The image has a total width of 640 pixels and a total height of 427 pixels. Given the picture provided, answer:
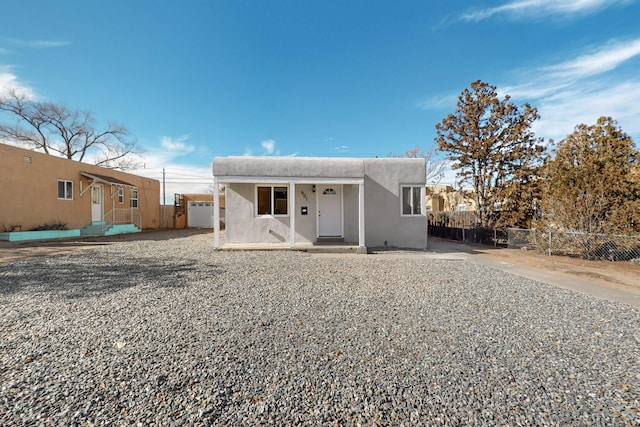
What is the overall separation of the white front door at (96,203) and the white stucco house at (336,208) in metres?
10.6

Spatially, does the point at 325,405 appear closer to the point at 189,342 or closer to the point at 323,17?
the point at 189,342

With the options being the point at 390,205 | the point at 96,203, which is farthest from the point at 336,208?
the point at 96,203

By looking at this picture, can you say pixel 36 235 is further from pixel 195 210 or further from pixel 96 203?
pixel 195 210

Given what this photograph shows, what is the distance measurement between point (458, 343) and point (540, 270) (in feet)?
20.3

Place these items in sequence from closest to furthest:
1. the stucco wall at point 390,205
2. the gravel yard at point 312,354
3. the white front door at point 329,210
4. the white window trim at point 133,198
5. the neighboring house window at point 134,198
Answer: the gravel yard at point 312,354 → the stucco wall at point 390,205 → the white front door at point 329,210 → the white window trim at point 133,198 → the neighboring house window at point 134,198

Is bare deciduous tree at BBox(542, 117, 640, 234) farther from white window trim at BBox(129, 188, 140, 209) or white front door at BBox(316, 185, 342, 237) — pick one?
white window trim at BBox(129, 188, 140, 209)

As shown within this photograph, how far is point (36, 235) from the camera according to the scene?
11906mm

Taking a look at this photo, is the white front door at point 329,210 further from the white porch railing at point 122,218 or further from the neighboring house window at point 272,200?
the white porch railing at point 122,218

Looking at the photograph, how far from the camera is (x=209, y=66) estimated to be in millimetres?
13008

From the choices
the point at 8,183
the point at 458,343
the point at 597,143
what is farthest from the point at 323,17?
the point at 8,183

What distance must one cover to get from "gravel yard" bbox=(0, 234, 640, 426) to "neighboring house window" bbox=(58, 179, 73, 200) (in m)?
10.8

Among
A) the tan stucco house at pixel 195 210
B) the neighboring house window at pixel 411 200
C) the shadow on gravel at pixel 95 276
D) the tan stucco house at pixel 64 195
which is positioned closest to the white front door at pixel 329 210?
the neighboring house window at pixel 411 200

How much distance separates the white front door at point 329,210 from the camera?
35.3 feet

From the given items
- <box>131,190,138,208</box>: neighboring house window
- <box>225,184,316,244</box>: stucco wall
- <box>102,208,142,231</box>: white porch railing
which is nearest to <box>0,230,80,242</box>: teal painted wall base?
<box>102,208,142,231</box>: white porch railing
